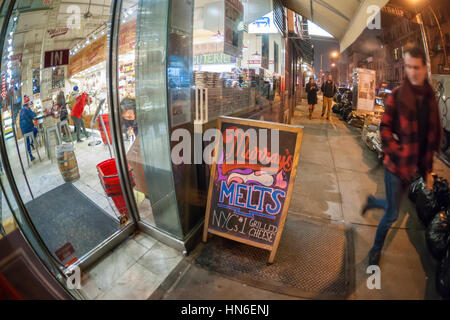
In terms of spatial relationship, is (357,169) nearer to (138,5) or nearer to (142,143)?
(142,143)

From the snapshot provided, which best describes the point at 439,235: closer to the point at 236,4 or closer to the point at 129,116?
the point at 129,116

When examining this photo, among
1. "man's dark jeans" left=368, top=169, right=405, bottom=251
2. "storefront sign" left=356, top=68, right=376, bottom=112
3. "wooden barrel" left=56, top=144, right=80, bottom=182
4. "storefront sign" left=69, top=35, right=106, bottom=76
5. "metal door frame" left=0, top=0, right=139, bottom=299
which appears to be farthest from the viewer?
"storefront sign" left=356, top=68, right=376, bottom=112

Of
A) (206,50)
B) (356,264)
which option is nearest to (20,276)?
(356,264)

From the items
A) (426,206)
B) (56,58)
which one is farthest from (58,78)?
(426,206)

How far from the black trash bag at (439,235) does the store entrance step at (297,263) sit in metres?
0.76

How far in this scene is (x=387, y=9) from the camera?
3.27 m

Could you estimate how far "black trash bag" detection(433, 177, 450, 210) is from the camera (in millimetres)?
2648

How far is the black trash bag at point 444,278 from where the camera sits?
6.10 feet

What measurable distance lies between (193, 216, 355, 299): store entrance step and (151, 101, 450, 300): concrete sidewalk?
0.08 meters

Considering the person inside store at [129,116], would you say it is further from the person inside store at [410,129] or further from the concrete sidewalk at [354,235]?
the person inside store at [410,129]

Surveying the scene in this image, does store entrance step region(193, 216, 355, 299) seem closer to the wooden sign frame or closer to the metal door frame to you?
the wooden sign frame

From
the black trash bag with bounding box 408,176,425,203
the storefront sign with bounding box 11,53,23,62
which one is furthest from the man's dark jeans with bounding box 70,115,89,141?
the black trash bag with bounding box 408,176,425,203

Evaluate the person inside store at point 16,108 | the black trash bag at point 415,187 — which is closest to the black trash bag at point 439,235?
the black trash bag at point 415,187
